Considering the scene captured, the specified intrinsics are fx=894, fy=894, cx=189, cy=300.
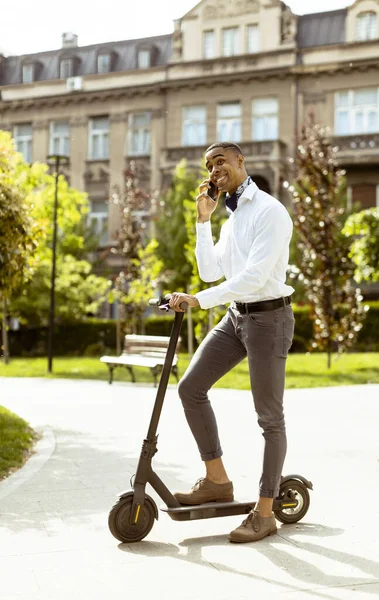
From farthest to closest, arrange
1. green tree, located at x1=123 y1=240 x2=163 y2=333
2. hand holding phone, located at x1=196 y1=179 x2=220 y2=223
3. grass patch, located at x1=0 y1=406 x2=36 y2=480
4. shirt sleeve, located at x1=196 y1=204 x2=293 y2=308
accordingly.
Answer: green tree, located at x1=123 y1=240 x2=163 y2=333
grass patch, located at x1=0 y1=406 x2=36 y2=480
hand holding phone, located at x1=196 y1=179 x2=220 y2=223
shirt sleeve, located at x1=196 y1=204 x2=293 y2=308

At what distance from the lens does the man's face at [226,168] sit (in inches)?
187

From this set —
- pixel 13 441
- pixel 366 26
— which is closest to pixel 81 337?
pixel 366 26

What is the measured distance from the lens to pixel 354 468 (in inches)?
271

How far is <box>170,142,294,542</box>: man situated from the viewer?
4.57 metres

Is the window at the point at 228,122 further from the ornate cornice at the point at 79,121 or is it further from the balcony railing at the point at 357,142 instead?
the ornate cornice at the point at 79,121

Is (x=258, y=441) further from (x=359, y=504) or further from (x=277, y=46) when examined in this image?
(x=277, y=46)

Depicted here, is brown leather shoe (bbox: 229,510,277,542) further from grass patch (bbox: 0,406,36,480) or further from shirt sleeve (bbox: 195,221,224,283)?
grass patch (bbox: 0,406,36,480)

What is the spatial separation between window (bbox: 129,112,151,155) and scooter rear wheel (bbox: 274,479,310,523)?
3246 cm

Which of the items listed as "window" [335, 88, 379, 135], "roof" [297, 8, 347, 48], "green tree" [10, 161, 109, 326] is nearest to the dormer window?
"roof" [297, 8, 347, 48]

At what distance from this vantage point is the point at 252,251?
180 inches

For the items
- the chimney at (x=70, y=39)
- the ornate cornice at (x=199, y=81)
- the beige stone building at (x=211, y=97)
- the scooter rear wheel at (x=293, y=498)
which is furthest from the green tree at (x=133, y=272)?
the scooter rear wheel at (x=293, y=498)

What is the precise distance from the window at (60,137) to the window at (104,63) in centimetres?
278

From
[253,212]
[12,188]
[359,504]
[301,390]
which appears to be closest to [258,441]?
[359,504]

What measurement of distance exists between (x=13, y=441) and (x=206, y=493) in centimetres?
356
